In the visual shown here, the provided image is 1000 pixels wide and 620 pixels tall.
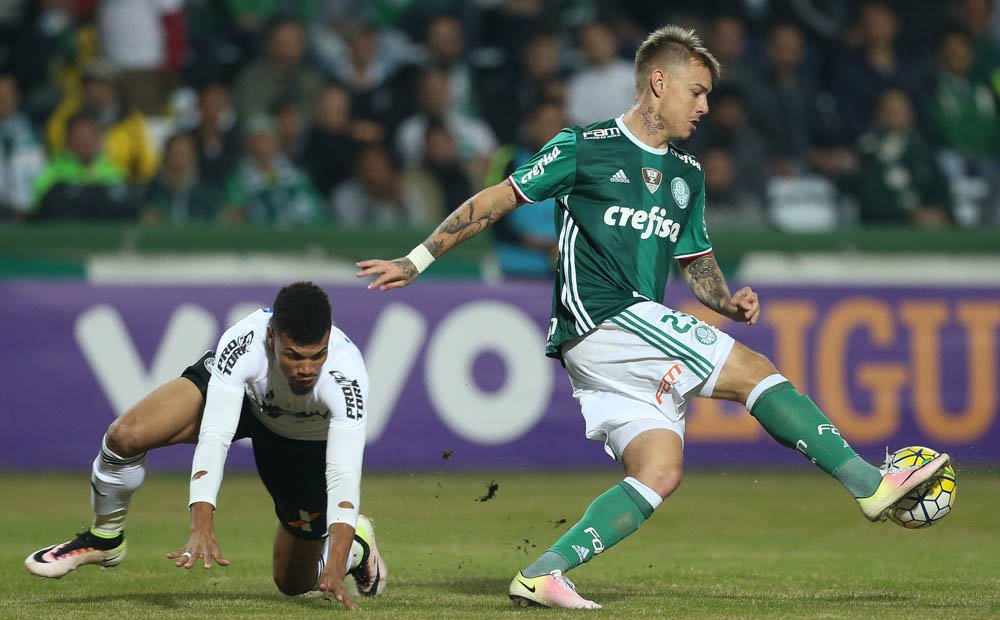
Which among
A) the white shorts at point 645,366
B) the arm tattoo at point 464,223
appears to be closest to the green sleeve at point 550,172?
the arm tattoo at point 464,223

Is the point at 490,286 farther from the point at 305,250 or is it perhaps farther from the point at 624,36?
the point at 624,36

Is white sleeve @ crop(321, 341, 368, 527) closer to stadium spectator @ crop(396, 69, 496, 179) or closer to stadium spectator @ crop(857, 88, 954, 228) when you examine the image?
stadium spectator @ crop(396, 69, 496, 179)

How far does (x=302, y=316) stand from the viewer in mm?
6168

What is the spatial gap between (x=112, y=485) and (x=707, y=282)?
109 inches

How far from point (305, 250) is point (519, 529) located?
3.63 metres

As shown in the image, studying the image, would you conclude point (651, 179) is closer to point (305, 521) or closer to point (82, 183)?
point (305, 521)

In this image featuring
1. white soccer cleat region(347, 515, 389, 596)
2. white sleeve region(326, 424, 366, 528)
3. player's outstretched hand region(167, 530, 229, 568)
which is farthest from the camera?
white soccer cleat region(347, 515, 389, 596)

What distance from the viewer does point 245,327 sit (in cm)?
672

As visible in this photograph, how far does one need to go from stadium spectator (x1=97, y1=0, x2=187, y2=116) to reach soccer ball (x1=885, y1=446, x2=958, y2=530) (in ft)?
31.1

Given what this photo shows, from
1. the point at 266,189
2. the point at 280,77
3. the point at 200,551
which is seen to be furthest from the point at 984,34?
the point at 200,551

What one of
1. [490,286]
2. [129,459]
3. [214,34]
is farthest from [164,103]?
[129,459]

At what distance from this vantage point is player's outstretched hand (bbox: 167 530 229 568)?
18.5 ft

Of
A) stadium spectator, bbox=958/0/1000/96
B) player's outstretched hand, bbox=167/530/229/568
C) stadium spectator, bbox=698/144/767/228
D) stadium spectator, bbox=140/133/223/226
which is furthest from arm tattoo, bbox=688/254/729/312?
stadium spectator, bbox=958/0/1000/96

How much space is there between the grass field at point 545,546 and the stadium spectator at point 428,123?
344cm
